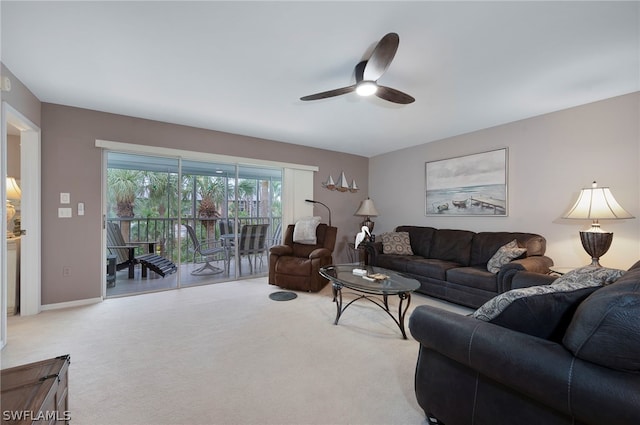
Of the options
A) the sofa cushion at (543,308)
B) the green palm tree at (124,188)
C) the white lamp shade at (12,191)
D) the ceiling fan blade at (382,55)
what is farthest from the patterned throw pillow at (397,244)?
the white lamp shade at (12,191)

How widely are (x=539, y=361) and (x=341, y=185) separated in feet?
14.0

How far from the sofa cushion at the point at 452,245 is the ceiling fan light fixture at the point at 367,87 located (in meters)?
2.86

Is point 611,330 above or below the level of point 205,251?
above

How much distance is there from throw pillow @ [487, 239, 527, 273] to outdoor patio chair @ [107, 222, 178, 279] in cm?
446

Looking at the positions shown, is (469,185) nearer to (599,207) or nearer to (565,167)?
(565,167)

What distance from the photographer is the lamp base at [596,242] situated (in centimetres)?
262

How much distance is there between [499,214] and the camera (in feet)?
12.8

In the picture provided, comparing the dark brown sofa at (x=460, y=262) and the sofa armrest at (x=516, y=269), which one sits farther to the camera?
the dark brown sofa at (x=460, y=262)

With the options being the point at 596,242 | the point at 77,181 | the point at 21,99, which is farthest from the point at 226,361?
the point at 596,242

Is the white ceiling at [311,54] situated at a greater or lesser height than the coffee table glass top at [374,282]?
greater

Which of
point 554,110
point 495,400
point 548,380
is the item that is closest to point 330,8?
point 548,380

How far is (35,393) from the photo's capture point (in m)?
A: 0.97

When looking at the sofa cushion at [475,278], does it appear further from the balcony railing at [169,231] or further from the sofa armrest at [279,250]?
the balcony railing at [169,231]

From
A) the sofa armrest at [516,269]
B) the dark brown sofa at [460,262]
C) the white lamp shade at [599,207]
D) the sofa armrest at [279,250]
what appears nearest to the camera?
the white lamp shade at [599,207]
